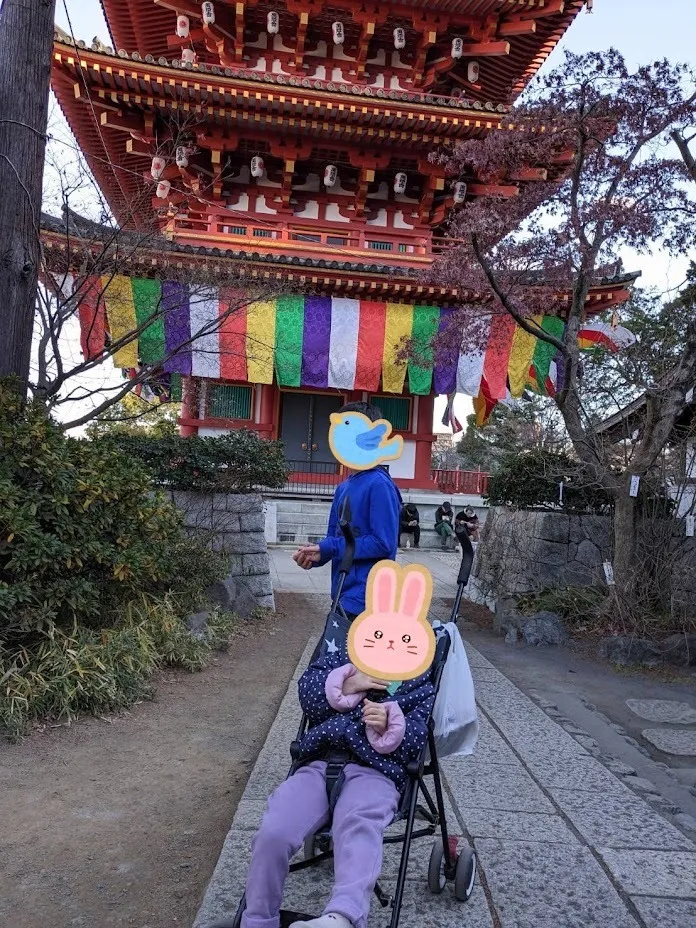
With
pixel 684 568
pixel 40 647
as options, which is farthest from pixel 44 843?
pixel 684 568

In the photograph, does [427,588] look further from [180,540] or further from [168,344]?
[168,344]

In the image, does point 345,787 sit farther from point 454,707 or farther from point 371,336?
point 371,336

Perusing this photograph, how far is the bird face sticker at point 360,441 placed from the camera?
298cm

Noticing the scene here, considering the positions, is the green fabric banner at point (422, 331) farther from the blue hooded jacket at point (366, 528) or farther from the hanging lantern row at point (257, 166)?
the blue hooded jacket at point (366, 528)

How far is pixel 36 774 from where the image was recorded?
3689 mm

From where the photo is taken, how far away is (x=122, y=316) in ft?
41.5

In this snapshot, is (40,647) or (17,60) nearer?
(40,647)

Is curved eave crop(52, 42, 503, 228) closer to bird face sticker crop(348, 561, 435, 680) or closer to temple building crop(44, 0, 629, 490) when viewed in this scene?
temple building crop(44, 0, 629, 490)

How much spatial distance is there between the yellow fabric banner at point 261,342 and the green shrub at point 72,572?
28.5ft

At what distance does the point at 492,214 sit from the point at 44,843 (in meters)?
6.35

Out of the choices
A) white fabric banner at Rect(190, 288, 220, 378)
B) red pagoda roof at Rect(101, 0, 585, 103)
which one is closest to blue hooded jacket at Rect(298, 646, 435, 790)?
white fabric banner at Rect(190, 288, 220, 378)

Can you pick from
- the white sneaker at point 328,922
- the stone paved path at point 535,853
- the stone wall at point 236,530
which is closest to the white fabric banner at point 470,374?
the stone wall at point 236,530

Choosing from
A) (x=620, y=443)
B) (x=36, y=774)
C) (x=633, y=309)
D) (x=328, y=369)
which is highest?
(x=633, y=309)

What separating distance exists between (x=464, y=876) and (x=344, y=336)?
1276cm
